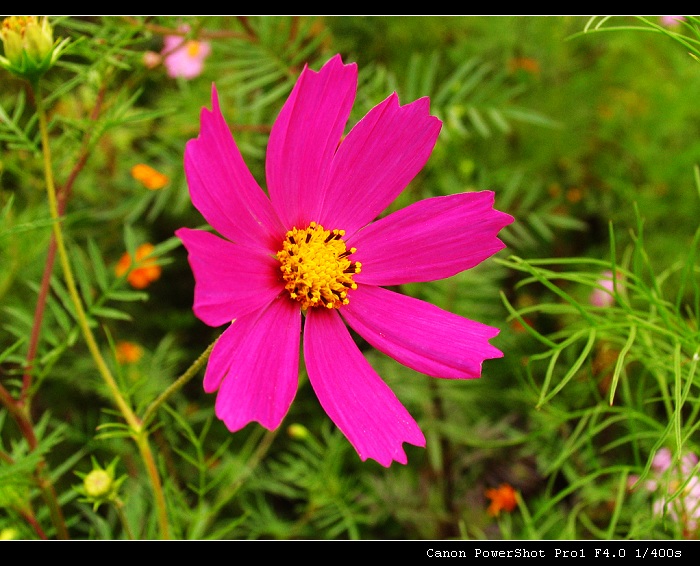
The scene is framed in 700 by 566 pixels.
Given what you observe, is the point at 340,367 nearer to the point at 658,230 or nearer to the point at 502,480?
the point at 502,480

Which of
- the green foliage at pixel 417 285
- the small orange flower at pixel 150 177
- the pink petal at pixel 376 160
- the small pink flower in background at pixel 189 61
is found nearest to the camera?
the pink petal at pixel 376 160

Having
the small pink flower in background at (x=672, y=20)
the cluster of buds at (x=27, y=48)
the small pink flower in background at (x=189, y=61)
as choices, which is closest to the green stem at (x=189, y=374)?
the cluster of buds at (x=27, y=48)

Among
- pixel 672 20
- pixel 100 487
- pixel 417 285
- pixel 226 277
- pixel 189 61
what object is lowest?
pixel 100 487

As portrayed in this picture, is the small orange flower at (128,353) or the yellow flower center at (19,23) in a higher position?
the yellow flower center at (19,23)

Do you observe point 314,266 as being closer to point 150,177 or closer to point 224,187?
point 224,187

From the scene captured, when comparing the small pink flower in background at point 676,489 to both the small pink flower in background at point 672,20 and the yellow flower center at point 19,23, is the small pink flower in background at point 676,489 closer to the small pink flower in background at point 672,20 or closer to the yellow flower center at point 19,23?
the small pink flower in background at point 672,20

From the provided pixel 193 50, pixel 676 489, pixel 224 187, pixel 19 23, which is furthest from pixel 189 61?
pixel 676 489

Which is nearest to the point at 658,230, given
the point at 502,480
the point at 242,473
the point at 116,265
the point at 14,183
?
the point at 502,480
